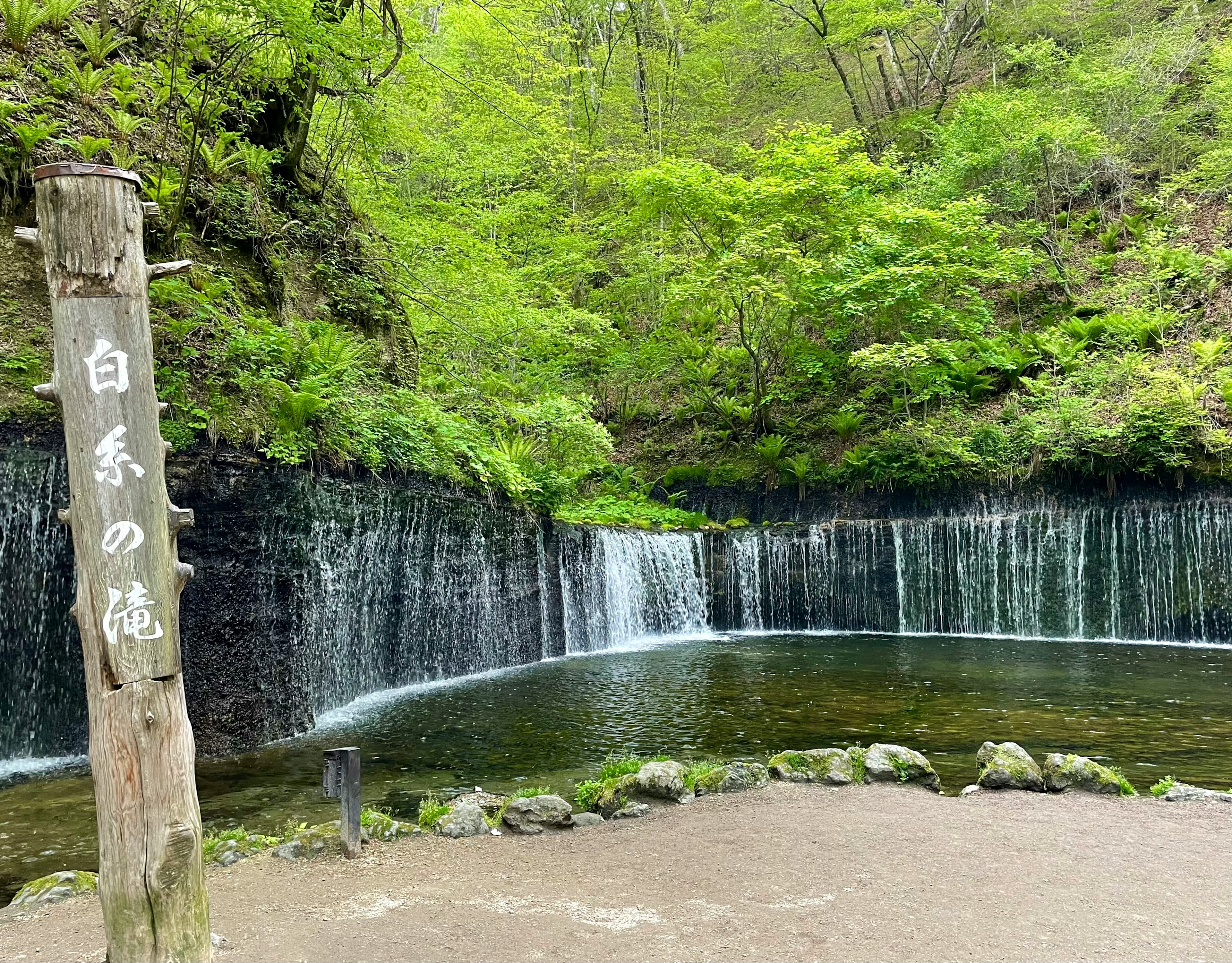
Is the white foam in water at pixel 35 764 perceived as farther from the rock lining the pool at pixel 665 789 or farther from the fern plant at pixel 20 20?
the fern plant at pixel 20 20

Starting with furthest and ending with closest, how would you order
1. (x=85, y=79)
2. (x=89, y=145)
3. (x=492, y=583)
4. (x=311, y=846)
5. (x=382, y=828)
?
1. (x=492, y=583)
2. (x=85, y=79)
3. (x=89, y=145)
4. (x=382, y=828)
5. (x=311, y=846)

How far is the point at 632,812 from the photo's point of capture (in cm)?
600

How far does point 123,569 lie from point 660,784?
428 cm

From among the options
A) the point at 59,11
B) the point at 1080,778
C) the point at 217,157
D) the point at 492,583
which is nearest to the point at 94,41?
the point at 59,11

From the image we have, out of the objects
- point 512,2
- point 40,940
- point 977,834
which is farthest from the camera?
point 512,2

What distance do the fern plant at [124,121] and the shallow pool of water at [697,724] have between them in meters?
6.23

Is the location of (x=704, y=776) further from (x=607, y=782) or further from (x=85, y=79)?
(x=85, y=79)

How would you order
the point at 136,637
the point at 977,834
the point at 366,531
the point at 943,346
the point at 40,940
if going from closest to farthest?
the point at 136,637
the point at 40,940
the point at 977,834
the point at 366,531
the point at 943,346

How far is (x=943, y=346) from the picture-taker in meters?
17.3

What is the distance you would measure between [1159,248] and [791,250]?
8342 mm

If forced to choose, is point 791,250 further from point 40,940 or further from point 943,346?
point 40,940

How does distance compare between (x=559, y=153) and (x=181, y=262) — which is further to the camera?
(x=559, y=153)

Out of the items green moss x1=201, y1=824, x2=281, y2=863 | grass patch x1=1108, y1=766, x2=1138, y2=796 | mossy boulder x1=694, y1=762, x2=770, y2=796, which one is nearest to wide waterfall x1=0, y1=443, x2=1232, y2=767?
green moss x1=201, y1=824, x2=281, y2=863

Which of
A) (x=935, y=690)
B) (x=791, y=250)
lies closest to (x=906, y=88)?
(x=791, y=250)
